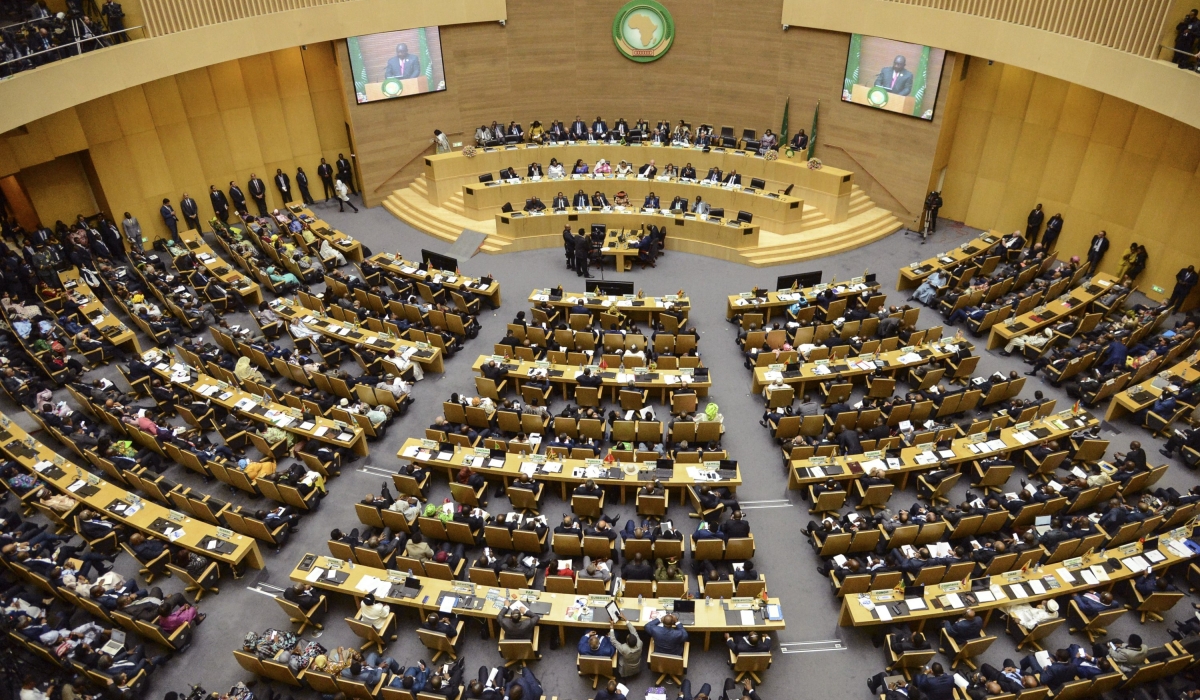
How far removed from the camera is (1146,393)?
579 inches

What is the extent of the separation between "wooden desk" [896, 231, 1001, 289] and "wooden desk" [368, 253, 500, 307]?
408 inches

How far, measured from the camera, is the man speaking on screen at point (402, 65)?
2297 centimetres

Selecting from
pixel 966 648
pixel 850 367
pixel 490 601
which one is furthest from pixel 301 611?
pixel 850 367

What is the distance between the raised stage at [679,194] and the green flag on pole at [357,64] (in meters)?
2.95

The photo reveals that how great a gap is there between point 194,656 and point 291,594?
1.66 m

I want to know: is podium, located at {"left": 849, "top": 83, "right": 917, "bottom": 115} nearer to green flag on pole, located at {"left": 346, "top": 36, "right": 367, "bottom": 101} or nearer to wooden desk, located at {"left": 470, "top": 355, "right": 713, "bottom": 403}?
wooden desk, located at {"left": 470, "top": 355, "right": 713, "bottom": 403}

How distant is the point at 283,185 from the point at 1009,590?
22002mm

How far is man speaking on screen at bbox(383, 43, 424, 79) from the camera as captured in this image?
904 inches

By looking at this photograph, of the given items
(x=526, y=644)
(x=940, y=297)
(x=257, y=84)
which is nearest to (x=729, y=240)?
(x=940, y=297)

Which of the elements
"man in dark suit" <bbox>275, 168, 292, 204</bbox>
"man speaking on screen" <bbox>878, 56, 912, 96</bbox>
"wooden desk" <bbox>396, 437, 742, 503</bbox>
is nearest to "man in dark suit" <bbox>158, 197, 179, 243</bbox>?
"man in dark suit" <bbox>275, 168, 292, 204</bbox>

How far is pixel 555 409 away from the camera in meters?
15.6

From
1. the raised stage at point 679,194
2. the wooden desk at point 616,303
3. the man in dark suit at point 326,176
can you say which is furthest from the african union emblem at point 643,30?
the wooden desk at point 616,303

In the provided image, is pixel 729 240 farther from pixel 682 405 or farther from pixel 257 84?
pixel 257 84

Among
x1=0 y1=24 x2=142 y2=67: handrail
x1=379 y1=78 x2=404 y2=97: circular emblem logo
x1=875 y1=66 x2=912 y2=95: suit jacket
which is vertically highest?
x1=0 y1=24 x2=142 y2=67: handrail
